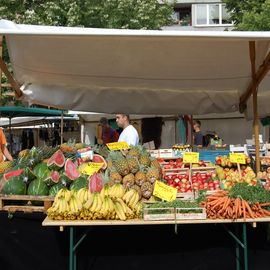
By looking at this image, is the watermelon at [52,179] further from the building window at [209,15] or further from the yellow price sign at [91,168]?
the building window at [209,15]

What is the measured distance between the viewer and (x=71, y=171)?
4.67m

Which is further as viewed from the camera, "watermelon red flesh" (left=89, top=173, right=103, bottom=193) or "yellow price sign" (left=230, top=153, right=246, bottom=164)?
"yellow price sign" (left=230, top=153, right=246, bottom=164)

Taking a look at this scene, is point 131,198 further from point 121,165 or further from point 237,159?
point 237,159

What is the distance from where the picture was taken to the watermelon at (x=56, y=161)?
4.73m

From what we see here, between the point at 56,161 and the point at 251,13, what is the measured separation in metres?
13.3

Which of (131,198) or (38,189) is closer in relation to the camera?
(131,198)

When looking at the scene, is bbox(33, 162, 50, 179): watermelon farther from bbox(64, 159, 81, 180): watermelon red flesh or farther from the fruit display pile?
the fruit display pile

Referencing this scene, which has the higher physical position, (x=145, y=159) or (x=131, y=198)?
(x=145, y=159)

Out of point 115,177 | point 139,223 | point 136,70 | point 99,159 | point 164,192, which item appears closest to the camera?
point 139,223

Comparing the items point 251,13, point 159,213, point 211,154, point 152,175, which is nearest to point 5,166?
point 152,175

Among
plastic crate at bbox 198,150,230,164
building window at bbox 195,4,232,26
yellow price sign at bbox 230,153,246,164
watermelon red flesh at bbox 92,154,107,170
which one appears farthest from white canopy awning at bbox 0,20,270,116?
building window at bbox 195,4,232,26

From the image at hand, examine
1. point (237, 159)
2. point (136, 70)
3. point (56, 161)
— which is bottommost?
point (237, 159)

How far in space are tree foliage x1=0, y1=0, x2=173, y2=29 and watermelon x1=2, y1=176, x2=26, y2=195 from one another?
12.0 meters

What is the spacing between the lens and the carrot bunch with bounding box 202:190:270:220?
3936 millimetres
